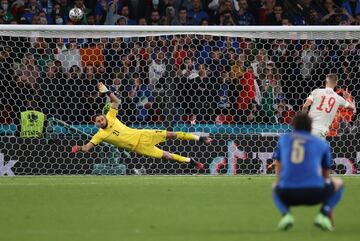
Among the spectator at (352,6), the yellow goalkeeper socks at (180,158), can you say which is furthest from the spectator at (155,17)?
the spectator at (352,6)

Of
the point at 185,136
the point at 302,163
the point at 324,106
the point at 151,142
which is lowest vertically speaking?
the point at 151,142

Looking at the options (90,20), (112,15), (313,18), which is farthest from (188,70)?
(313,18)

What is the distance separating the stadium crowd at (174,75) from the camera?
18.6m

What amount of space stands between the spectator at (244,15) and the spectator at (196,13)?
74 cm

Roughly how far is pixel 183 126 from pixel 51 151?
8.31ft

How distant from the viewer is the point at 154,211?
12.1 metres

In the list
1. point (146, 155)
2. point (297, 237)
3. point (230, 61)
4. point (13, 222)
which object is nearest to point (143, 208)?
point (13, 222)

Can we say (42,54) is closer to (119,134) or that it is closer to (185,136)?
(119,134)

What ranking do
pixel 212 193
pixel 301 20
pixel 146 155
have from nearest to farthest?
pixel 212 193
pixel 146 155
pixel 301 20

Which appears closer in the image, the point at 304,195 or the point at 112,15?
the point at 304,195

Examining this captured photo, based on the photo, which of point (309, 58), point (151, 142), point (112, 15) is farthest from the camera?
point (112, 15)

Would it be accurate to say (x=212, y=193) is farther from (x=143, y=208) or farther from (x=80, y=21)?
(x=80, y=21)

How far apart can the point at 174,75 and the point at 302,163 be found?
9.75 meters

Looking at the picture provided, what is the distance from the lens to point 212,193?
47.1ft
